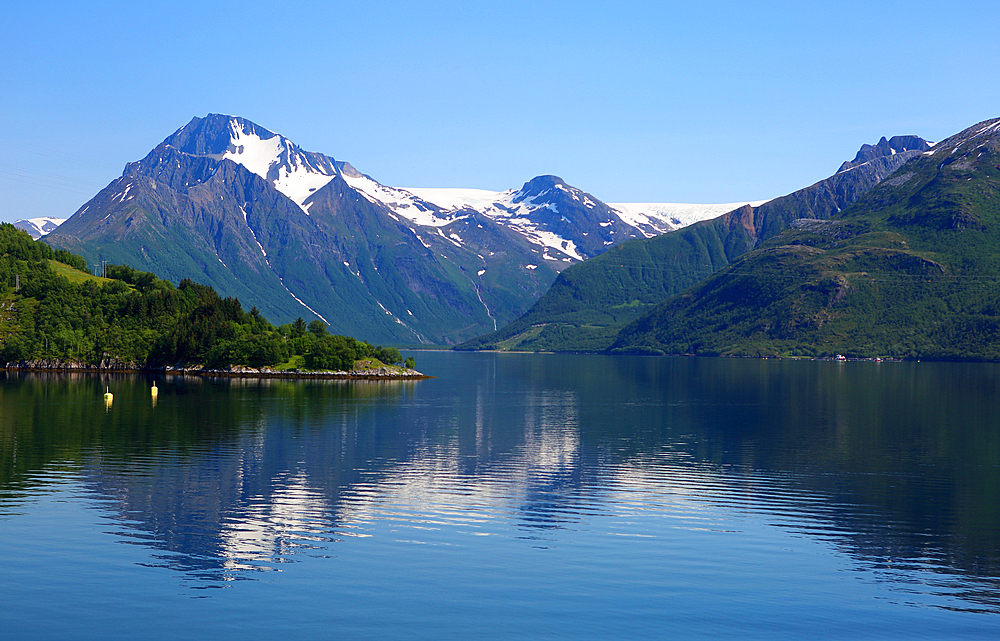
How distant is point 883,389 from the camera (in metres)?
195

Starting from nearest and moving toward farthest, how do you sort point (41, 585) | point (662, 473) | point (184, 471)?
point (41, 585), point (184, 471), point (662, 473)

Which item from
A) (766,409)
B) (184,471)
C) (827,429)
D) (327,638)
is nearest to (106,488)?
(184,471)

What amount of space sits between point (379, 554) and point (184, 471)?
3108 centimetres

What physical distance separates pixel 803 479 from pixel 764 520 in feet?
59.6

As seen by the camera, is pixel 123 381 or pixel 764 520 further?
pixel 123 381

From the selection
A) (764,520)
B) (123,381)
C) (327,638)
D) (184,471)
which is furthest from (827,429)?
(123,381)

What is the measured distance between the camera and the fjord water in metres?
36.1

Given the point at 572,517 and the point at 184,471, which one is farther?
the point at 184,471

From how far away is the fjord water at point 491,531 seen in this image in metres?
36.1

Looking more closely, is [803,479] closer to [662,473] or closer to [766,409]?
[662,473]

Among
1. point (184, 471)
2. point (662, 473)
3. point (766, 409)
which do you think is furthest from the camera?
Result: point (766, 409)

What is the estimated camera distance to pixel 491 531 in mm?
51750

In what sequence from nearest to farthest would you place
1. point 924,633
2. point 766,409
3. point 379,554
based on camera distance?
point 924,633 → point 379,554 → point 766,409

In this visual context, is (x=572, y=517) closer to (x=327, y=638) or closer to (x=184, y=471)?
(x=327, y=638)
